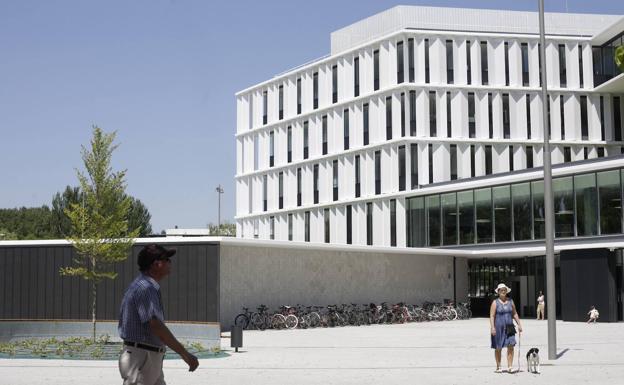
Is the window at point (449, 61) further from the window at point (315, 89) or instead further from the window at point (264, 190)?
the window at point (264, 190)

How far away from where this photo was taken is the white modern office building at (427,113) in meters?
60.1

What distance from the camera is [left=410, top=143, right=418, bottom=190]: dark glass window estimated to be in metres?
59.5

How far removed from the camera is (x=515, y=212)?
46688 mm

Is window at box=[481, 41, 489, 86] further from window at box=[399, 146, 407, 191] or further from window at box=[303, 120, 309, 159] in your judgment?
window at box=[303, 120, 309, 159]

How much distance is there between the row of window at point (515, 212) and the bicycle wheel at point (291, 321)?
1477 cm

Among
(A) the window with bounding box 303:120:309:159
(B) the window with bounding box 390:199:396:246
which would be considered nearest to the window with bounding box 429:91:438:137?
(B) the window with bounding box 390:199:396:246

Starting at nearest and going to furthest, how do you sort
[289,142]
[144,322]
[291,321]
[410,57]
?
[144,322], [291,321], [410,57], [289,142]

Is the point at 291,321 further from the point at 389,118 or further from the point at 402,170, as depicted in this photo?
the point at 389,118

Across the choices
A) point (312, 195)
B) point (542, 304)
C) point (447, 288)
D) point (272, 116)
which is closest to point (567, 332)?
point (542, 304)

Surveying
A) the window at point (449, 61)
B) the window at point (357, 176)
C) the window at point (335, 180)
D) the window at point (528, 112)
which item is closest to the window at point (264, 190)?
the window at point (335, 180)

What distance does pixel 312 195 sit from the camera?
68.4m

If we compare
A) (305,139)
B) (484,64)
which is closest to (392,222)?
(484,64)

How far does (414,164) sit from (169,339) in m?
53.2

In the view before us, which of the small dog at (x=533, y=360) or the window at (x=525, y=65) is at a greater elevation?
the window at (x=525, y=65)
